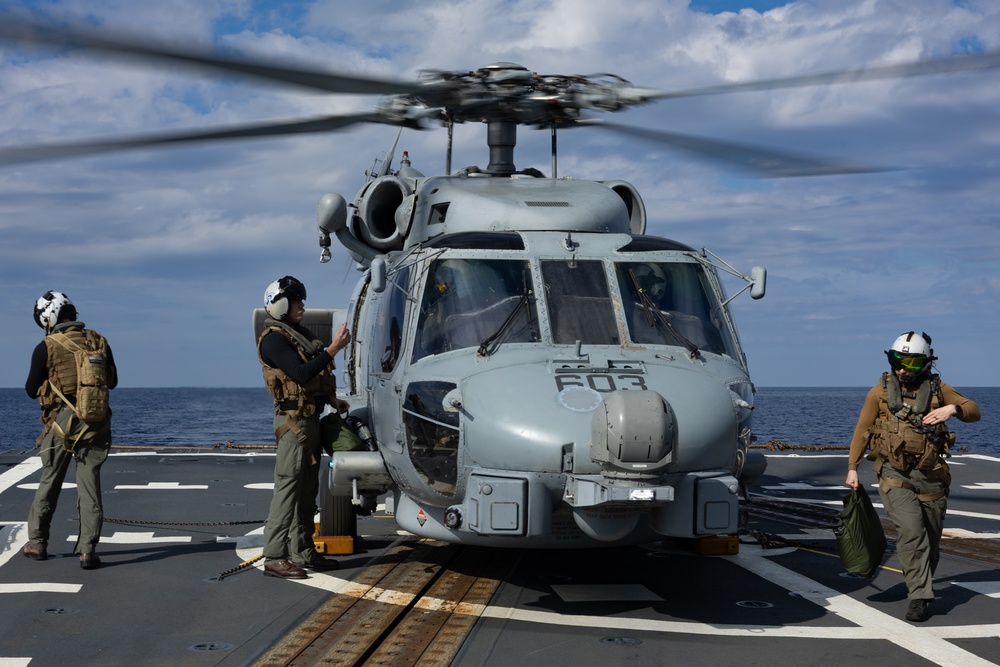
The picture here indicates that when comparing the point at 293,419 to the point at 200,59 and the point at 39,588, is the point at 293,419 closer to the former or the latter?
the point at 39,588

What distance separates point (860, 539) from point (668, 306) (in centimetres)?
203

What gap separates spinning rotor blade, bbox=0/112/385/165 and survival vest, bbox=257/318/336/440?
1.48 meters

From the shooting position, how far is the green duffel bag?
23.8ft

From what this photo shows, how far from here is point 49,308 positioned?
867 centimetres

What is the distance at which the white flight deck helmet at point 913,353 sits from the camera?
276 inches

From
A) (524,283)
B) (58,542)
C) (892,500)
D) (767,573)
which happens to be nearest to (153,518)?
(58,542)

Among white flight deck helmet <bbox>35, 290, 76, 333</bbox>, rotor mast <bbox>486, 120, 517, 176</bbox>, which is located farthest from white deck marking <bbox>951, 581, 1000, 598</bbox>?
white flight deck helmet <bbox>35, 290, 76, 333</bbox>

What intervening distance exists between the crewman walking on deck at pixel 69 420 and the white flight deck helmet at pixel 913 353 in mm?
5829

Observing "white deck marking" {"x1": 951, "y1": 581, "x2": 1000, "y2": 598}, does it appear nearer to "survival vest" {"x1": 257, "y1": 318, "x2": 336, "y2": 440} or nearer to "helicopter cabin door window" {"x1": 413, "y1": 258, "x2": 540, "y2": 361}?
"helicopter cabin door window" {"x1": 413, "y1": 258, "x2": 540, "y2": 361}

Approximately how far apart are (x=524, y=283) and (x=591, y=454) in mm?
1821

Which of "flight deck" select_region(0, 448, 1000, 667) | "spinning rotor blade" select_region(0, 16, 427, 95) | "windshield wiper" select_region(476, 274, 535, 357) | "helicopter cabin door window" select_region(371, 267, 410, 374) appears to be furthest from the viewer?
"helicopter cabin door window" select_region(371, 267, 410, 374)

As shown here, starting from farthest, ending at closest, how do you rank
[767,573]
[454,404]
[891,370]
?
[767,573]
[891,370]
[454,404]

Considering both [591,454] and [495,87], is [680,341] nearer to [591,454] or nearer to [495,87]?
[591,454]

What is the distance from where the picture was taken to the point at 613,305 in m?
7.42
